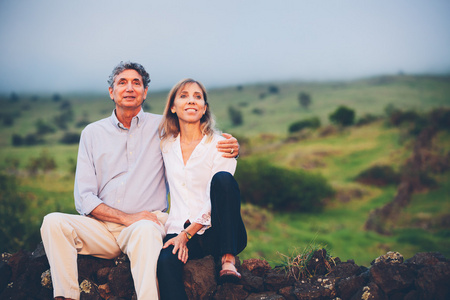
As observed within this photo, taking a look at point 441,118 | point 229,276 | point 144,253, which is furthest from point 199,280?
point 441,118

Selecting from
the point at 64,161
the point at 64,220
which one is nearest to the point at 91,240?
the point at 64,220

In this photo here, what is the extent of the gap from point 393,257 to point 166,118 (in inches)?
100

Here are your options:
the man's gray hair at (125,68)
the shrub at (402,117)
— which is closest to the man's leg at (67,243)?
the man's gray hair at (125,68)

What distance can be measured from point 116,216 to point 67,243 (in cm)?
A: 51

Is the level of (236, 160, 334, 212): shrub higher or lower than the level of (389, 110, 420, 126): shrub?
lower

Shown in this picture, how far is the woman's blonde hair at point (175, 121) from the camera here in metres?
4.23

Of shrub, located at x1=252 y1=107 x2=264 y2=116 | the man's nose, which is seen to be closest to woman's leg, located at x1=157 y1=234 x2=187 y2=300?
the man's nose

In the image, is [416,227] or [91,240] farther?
[416,227]

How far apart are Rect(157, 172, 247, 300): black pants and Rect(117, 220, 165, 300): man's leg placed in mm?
66

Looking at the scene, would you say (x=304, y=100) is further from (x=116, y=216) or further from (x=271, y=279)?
(x=116, y=216)

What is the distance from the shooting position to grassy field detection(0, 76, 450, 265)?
55.6ft

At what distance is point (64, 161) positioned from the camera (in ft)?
113

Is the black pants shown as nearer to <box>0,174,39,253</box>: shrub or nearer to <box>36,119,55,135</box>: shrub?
<box>0,174,39,253</box>: shrub

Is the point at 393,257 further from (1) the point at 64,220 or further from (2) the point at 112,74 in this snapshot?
(2) the point at 112,74
